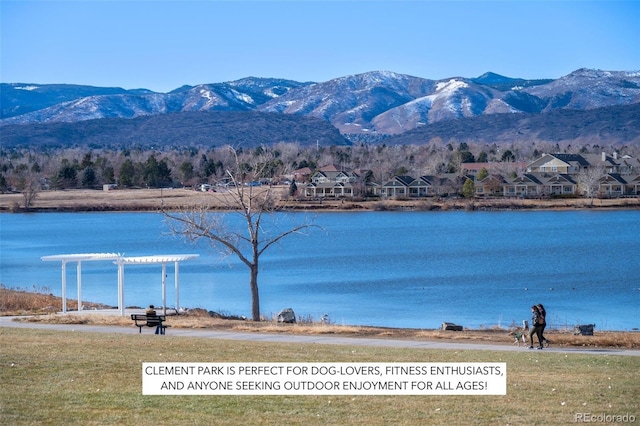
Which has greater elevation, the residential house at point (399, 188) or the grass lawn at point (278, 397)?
the residential house at point (399, 188)

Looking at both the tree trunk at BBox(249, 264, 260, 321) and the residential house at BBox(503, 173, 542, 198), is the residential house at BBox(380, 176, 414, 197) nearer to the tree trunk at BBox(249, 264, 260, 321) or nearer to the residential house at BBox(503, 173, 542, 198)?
the residential house at BBox(503, 173, 542, 198)

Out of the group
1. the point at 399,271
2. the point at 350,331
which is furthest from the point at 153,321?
the point at 399,271

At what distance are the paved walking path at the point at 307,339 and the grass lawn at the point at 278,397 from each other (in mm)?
1975

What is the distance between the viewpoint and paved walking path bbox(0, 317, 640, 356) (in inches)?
881

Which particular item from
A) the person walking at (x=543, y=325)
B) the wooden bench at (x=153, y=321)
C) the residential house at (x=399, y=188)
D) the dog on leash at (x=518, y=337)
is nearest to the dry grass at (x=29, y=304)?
the wooden bench at (x=153, y=321)

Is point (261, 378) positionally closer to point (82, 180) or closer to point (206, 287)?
point (206, 287)

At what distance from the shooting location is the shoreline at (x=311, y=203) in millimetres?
117188

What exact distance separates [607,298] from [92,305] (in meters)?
21.8

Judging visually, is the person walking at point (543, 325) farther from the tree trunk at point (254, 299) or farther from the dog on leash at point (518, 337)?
the tree trunk at point (254, 299)

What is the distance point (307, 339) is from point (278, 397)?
8759 mm

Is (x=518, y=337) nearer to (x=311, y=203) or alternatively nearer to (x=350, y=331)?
(x=350, y=331)

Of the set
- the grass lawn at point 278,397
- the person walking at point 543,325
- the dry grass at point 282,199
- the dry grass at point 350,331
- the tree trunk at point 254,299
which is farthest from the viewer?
the dry grass at point 282,199

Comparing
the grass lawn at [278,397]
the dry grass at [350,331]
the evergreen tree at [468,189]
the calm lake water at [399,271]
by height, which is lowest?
the calm lake water at [399,271]

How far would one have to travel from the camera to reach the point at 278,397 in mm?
15328
